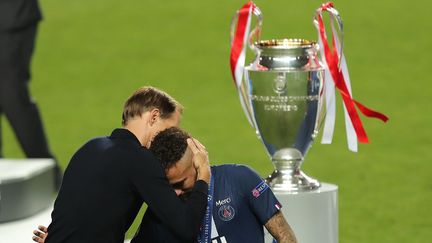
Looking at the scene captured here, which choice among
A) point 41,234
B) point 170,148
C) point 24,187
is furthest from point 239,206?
point 24,187

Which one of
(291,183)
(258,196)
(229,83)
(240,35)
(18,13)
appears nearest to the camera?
(258,196)

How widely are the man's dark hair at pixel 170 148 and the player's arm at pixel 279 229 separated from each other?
14.4 inches

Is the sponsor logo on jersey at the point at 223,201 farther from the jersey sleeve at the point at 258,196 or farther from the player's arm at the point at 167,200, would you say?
the player's arm at the point at 167,200

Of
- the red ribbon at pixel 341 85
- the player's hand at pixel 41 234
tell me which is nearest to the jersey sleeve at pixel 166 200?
the player's hand at pixel 41 234

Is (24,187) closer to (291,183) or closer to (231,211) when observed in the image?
(291,183)

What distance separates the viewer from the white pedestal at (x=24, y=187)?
19.2 feet

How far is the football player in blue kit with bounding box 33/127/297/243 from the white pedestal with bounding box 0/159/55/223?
204 cm

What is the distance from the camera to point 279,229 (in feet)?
12.8

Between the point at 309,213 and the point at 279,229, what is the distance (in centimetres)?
79

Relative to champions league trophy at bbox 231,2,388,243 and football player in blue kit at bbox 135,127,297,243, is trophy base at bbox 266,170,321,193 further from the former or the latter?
football player in blue kit at bbox 135,127,297,243

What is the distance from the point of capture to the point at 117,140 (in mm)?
3826

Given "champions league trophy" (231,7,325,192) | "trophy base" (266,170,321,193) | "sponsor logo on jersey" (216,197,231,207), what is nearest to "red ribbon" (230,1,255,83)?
"champions league trophy" (231,7,325,192)

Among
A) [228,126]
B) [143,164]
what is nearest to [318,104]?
[143,164]

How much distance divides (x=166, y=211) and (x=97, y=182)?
26 centimetres
